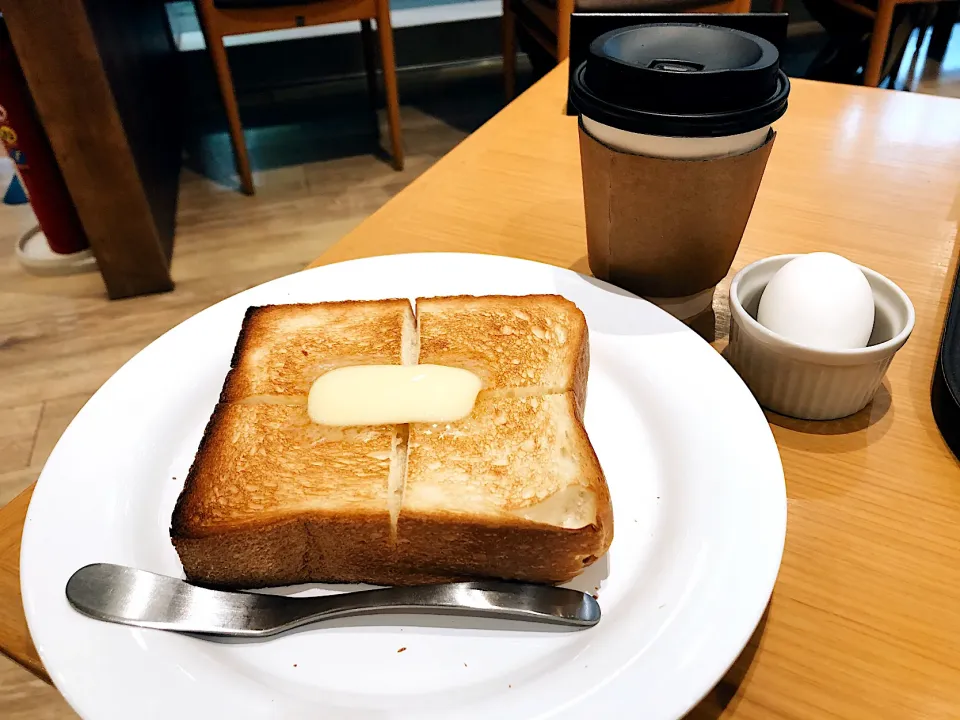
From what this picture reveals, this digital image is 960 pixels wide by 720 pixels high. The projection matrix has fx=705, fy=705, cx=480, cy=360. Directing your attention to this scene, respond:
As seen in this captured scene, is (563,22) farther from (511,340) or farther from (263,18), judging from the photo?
(511,340)

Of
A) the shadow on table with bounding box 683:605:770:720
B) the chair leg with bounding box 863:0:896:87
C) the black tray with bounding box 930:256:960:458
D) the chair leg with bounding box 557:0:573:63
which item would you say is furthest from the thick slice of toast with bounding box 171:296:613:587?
the chair leg with bounding box 863:0:896:87

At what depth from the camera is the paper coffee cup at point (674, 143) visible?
2.41 feet

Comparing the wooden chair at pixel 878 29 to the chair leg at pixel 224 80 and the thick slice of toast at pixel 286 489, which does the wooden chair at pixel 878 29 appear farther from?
the thick slice of toast at pixel 286 489

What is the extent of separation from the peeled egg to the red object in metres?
2.42

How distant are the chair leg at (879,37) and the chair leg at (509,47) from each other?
62.2 inches

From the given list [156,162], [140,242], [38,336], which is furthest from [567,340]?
[156,162]

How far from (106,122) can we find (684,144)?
1973 millimetres

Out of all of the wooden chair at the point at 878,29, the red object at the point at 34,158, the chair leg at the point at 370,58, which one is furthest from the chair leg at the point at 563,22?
the red object at the point at 34,158

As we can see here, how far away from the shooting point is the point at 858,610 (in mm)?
621

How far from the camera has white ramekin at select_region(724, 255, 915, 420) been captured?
73cm

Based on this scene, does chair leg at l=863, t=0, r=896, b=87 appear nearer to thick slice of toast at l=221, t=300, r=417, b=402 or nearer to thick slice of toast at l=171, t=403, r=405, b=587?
thick slice of toast at l=221, t=300, r=417, b=402

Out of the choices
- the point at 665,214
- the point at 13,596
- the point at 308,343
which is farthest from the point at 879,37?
the point at 13,596

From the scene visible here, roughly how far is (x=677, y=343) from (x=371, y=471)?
0.39 metres

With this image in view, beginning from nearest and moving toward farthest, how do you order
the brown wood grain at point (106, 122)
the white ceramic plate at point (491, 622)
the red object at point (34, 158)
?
the white ceramic plate at point (491, 622) < the brown wood grain at point (106, 122) < the red object at point (34, 158)
